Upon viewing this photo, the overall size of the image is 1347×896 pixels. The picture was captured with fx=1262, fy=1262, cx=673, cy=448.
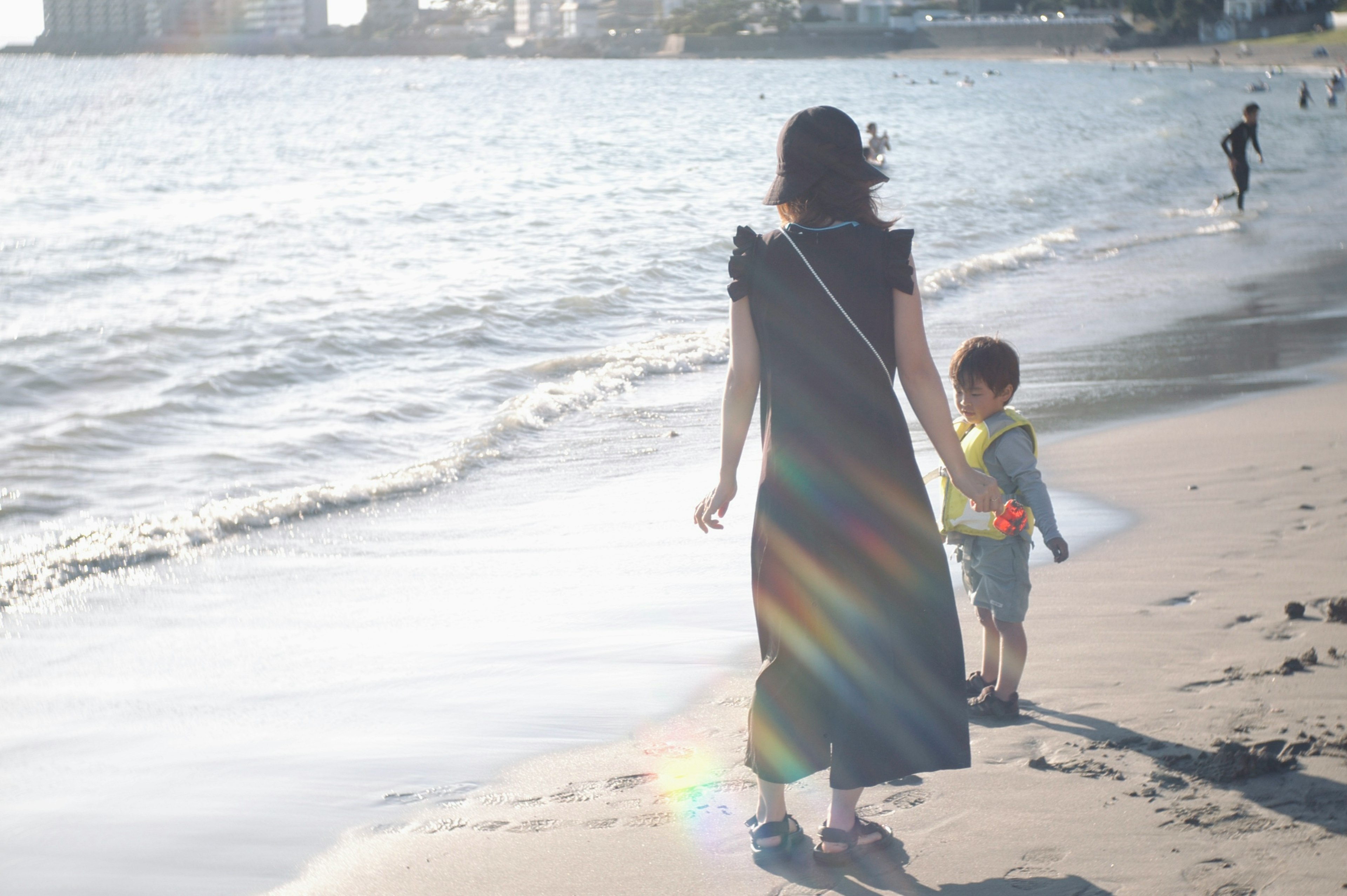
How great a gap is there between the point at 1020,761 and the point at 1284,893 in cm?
78

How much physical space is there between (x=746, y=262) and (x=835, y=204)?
23cm

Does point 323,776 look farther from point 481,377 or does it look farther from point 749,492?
point 481,377

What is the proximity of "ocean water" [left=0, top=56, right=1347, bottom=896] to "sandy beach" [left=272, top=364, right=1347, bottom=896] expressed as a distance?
10.3 inches

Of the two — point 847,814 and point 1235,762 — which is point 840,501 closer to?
point 847,814

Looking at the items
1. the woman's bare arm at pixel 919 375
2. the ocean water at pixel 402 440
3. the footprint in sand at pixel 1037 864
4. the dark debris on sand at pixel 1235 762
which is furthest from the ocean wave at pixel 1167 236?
the footprint in sand at pixel 1037 864

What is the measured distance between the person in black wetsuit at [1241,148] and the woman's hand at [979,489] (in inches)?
631

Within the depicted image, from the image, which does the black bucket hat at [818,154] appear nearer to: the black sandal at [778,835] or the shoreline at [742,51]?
the black sandal at [778,835]

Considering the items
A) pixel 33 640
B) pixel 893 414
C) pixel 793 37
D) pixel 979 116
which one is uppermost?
pixel 793 37

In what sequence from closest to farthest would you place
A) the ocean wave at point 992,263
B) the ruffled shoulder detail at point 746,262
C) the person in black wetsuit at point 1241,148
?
the ruffled shoulder detail at point 746,262, the ocean wave at point 992,263, the person in black wetsuit at point 1241,148

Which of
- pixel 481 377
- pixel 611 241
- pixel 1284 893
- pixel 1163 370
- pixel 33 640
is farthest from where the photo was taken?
pixel 611 241

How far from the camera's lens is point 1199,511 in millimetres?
5301

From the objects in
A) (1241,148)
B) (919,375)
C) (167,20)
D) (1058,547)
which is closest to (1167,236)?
(1241,148)

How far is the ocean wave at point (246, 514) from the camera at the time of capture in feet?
18.2

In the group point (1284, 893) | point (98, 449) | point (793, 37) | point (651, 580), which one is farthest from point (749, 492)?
point (793, 37)
